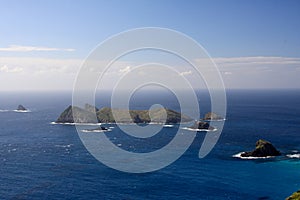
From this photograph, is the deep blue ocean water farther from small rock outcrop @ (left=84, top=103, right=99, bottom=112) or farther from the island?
small rock outcrop @ (left=84, top=103, right=99, bottom=112)

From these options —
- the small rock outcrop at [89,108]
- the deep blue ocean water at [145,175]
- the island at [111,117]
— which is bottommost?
the deep blue ocean water at [145,175]

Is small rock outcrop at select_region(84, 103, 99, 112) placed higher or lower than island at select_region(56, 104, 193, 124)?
higher

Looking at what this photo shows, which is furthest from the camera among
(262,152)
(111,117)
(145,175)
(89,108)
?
(89,108)

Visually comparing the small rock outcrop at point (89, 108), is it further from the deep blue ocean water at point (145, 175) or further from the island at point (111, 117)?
the deep blue ocean water at point (145, 175)

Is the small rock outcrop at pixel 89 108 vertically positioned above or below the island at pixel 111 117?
above

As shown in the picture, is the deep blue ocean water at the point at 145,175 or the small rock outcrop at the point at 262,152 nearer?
the deep blue ocean water at the point at 145,175

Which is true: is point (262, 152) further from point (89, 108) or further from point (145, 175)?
point (89, 108)

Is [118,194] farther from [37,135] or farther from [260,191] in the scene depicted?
[37,135]

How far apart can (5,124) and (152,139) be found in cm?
9187

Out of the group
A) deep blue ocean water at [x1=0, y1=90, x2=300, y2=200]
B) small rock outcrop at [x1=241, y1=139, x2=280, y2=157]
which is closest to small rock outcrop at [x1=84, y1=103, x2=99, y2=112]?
deep blue ocean water at [x1=0, y1=90, x2=300, y2=200]

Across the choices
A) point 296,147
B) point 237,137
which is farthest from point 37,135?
point 296,147

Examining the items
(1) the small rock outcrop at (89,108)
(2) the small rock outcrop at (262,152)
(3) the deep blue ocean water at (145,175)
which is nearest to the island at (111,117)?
(1) the small rock outcrop at (89,108)

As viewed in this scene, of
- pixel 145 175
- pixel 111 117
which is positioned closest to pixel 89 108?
pixel 111 117

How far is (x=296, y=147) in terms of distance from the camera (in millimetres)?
114000
